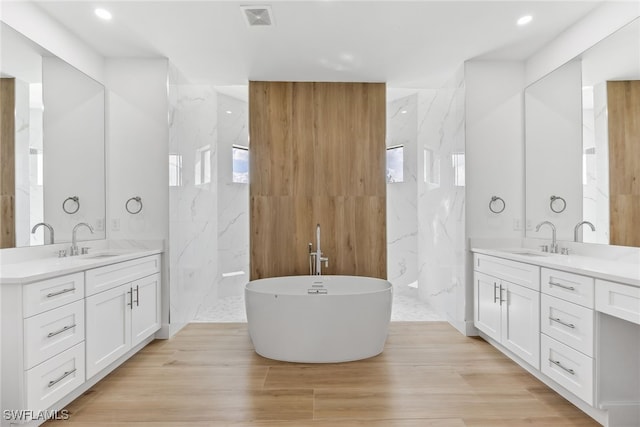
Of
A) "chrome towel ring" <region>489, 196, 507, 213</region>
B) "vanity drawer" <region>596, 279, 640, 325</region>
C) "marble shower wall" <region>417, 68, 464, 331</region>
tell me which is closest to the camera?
"vanity drawer" <region>596, 279, 640, 325</region>

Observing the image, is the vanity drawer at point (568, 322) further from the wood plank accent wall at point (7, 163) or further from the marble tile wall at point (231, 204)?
the marble tile wall at point (231, 204)

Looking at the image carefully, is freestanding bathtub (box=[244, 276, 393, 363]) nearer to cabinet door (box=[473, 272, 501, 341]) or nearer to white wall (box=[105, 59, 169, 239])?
cabinet door (box=[473, 272, 501, 341])

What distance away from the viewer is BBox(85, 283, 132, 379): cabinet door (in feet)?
7.68

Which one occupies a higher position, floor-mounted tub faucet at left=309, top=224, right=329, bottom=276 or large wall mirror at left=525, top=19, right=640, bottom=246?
large wall mirror at left=525, top=19, right=640, bottom=246

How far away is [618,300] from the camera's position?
182 cm

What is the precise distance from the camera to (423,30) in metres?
2.89

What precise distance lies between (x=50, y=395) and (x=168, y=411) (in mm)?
607

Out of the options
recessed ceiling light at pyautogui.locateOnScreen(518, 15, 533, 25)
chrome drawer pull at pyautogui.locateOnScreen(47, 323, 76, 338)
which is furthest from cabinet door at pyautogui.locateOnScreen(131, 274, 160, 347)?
recessed ceiling light at pyautogui.locateOnScreen(518, 15, 533, 25)

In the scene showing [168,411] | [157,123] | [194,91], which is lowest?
[168,411]

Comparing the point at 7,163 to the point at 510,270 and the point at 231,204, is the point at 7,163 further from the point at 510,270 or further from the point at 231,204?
the point at 510,270

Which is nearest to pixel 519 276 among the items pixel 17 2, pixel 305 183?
pixel 305 183

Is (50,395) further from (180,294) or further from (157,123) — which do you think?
(157,123)

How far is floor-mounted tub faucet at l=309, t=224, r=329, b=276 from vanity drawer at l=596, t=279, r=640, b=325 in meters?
2.33

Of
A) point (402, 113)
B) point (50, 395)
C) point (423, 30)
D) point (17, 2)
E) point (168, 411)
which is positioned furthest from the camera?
point (402, 113)
